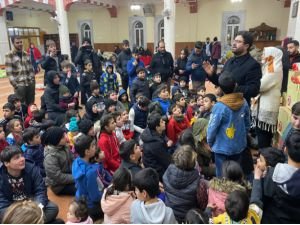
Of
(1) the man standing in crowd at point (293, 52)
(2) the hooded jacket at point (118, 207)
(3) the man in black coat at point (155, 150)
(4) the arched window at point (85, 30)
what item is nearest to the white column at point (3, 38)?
(4) the arched window at point (85, 30)

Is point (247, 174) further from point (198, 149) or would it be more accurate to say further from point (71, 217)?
point (71, 217)

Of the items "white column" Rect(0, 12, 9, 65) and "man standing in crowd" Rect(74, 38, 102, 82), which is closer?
"man standing in crowd" Rect(74, 38, 102, 82)

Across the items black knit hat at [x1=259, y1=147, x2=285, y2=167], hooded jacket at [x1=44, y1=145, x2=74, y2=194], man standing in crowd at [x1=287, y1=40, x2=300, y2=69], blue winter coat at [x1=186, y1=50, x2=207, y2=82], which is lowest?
hooded jacket at [x1=44, y1=145, x2=74, y2=194]

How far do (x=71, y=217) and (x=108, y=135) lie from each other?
1.12 metres

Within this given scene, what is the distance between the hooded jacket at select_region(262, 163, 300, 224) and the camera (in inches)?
55.6

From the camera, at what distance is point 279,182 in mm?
1455

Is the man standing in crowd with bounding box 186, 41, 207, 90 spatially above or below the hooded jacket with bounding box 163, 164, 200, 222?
above

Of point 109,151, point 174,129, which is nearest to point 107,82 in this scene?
point 174,129

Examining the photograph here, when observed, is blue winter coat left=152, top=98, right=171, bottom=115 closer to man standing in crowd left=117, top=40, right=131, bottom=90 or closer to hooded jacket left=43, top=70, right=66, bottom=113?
hooded jacket left=43, top=70, right=66, bottom=113

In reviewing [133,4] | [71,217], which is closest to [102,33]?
[133,4]

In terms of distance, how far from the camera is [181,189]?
200cm

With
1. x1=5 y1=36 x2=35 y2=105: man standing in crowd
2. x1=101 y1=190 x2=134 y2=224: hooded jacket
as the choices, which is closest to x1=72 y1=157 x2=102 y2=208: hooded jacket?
x1=101 y1=190 x2=134 y2=224: hooded jacket

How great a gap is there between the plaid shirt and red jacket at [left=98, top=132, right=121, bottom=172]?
7.54 feet

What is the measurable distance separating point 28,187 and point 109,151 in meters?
0.92
